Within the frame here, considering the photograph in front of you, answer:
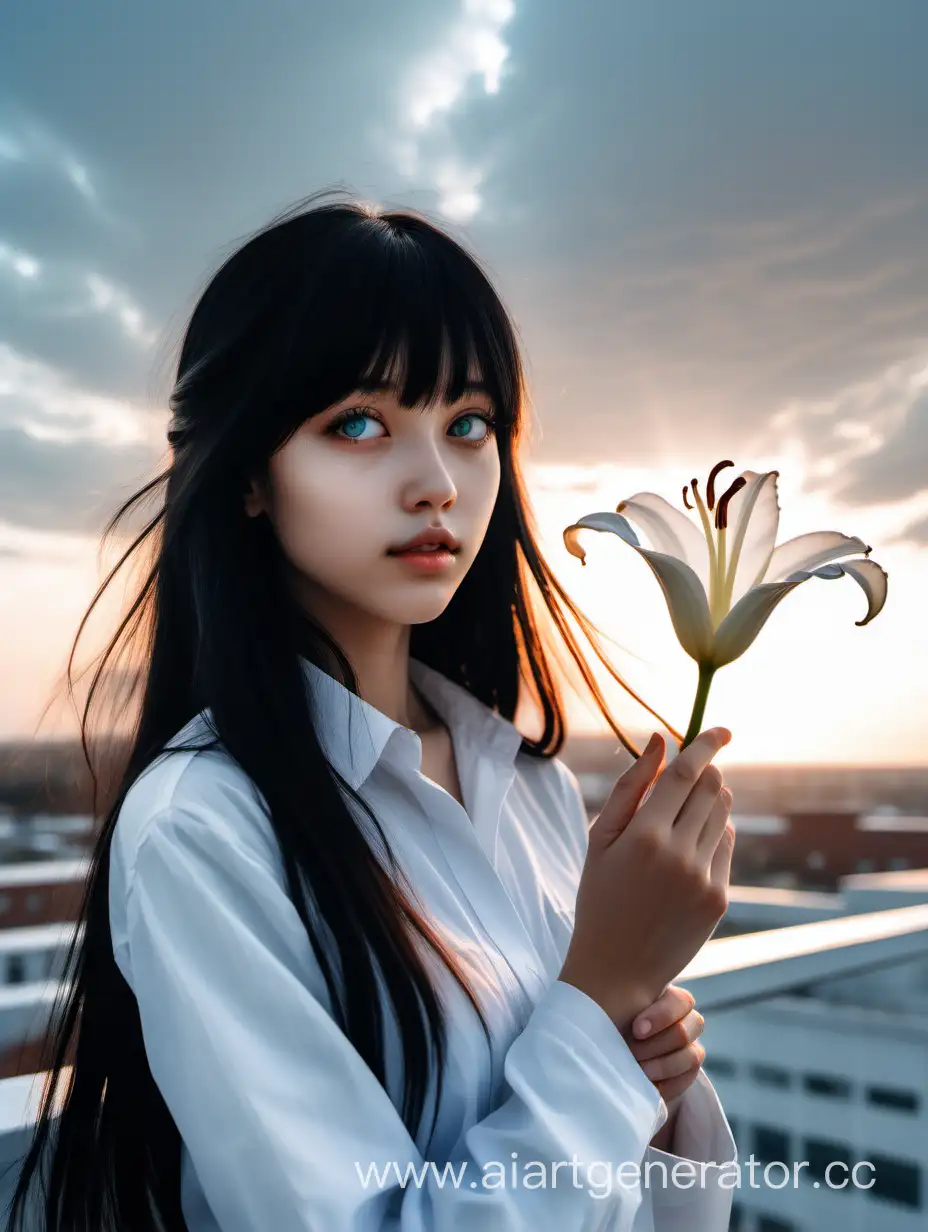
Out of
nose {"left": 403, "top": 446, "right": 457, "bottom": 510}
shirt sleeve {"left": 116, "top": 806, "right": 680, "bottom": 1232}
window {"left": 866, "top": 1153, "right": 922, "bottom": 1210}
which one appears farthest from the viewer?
window {"left": 866, "top": 1153, "right": 922, "bottom": 1210}

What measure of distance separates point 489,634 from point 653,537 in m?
0.50

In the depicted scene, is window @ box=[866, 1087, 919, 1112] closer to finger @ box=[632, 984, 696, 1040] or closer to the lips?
finger @ box=[632, 984, 696, 1040]

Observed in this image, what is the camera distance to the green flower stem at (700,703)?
72cm

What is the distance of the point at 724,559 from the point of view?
2.43ft

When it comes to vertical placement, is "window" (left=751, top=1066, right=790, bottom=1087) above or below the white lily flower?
below

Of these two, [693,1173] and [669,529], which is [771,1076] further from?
[669,529]

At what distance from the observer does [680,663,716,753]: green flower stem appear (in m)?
0.72

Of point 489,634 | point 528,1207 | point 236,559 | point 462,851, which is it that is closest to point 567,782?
point 489,634

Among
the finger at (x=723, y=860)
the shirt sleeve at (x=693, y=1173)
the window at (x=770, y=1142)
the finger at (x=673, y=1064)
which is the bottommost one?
the window at (x=770, y=1142)

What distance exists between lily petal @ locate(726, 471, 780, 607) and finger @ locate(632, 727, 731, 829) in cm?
10

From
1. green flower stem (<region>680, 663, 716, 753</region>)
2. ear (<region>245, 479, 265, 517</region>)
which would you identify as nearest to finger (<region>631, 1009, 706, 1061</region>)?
green flower stem (<region>680, 663, 716, 753</region>)

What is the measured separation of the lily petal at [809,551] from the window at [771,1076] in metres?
0.99

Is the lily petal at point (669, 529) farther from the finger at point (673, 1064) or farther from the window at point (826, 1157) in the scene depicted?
the window at point (826, 1157)

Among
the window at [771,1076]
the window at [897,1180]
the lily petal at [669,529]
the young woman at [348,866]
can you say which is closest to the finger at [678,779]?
the young woman at [348,866]
